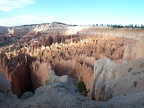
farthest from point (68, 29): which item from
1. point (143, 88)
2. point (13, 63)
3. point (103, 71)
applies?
point (143, 88)

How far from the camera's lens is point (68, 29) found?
125250mm

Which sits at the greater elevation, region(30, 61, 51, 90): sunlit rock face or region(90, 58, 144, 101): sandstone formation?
region(90, 58, 144, 101): sandstone formation

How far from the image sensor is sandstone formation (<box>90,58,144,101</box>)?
58.6 ft

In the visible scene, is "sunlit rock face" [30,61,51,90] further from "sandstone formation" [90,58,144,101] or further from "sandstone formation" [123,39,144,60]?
"sandstone formation" [123,39,144,60]

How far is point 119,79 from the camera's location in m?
20.0

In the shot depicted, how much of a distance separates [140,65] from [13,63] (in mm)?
24204

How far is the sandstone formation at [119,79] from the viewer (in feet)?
58.6

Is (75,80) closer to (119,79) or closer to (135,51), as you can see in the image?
(119,79)

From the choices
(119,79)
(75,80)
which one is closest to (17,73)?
(75,80)

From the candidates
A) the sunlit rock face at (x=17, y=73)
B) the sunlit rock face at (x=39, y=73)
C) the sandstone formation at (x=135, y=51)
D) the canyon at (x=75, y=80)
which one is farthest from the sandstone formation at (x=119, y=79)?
the sunlit rock face at (x=17, y=73)

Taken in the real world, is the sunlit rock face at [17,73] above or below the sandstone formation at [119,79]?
below

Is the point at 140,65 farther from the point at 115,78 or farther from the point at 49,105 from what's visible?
the point at 49,105

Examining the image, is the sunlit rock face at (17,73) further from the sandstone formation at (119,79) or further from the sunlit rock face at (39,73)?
the sandstone formation at (119,79)

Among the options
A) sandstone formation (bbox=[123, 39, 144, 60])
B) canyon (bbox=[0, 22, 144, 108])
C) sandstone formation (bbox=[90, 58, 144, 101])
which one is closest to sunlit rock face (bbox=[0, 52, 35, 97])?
canyon (bbox=[0, 22, 144, 108])
